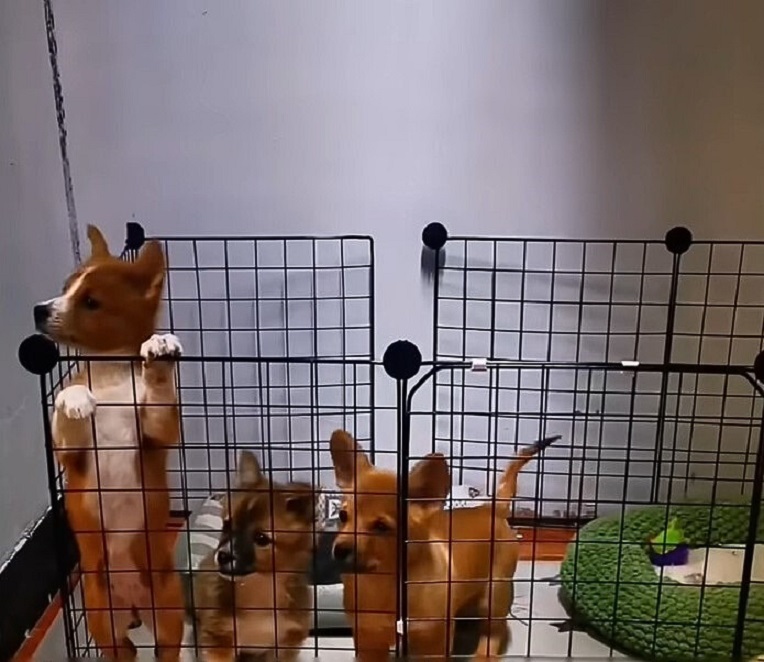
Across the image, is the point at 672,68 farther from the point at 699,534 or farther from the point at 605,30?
the point at 699,534

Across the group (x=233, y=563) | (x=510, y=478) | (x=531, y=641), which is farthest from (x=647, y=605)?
(x=233, y=563)

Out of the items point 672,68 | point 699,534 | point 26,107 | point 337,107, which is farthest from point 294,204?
point 699,534

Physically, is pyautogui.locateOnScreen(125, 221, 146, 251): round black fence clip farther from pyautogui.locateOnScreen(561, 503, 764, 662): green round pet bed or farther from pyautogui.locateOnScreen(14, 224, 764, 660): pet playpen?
pyautogui.locateOnScreen(561, 503, 764, 662): green round pet bed

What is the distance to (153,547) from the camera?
1.32 meters

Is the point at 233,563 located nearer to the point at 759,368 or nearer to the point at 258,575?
the point at 258,575

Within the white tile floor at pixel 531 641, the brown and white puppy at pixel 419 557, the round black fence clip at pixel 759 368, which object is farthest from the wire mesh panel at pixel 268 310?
the round black fence clip at pixel 759 368

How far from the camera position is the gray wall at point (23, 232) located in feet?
4.99

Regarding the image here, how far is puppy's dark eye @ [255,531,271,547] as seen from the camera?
4.24 feet

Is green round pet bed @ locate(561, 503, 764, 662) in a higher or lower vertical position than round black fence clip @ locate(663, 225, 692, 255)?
lower

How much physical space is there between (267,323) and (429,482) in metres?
0.67

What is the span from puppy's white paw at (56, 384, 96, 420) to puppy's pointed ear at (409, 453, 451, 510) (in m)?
0.42

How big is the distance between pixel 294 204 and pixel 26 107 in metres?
0.48

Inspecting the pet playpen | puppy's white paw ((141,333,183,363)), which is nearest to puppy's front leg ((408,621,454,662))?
the pet playpen

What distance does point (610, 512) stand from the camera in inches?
73.3
